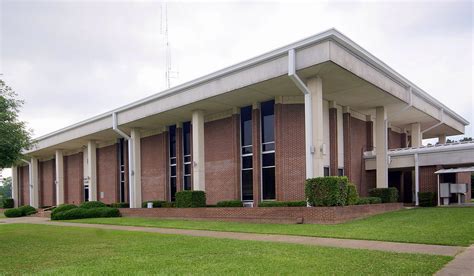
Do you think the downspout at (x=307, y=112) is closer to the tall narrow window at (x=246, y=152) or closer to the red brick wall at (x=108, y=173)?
the tall narrow window at (x=246, y=152)

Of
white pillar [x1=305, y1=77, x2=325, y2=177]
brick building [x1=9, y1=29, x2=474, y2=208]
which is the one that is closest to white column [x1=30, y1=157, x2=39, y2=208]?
brick building [x1=9, y1=29, x2=474, y2=208]

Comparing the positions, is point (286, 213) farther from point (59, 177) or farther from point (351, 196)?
point (59, 177)

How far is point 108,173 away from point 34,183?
15973 millimetres

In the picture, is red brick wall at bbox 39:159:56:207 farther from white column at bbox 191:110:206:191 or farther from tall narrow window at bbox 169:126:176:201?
white column at bbox 191:110:206:191

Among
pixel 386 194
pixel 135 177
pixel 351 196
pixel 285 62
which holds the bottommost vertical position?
pixel 386 194

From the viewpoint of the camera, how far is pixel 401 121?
33.8 m

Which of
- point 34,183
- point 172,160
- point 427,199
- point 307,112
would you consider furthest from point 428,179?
point 34,183

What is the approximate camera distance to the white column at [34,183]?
50938 mm

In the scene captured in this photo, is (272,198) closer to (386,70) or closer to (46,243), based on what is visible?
(386,70)

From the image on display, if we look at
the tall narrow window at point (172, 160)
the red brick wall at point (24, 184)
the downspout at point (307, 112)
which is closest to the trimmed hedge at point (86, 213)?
the tall narrow window at point (172, 160)

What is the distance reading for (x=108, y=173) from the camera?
41.7m

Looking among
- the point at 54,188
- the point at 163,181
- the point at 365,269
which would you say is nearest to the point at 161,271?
the point at 365,269

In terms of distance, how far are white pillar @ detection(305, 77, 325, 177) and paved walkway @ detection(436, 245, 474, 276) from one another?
1124 cm

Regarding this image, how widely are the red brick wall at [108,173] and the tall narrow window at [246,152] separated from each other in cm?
1705
